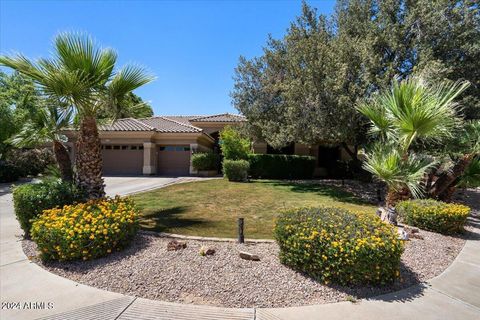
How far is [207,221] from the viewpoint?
778 centimetres

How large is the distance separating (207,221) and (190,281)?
3787 mm

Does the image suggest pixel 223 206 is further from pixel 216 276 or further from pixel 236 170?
pixel 236 170

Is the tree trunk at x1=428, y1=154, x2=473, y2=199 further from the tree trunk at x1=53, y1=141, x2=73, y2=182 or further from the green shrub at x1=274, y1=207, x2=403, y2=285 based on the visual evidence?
the tree trunk at x1=53, y1=141, x2=73, y2=182

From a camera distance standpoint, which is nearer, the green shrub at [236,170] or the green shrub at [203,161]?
the green shrub at [236,170]

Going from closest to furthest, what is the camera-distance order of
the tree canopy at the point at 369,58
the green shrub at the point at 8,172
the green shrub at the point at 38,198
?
the green shrub at the point at 38,198
the tree canopy at the point at 369,58
the green shrub at the point at 8,172

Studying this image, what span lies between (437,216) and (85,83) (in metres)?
8.94

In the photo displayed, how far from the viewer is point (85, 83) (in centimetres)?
575

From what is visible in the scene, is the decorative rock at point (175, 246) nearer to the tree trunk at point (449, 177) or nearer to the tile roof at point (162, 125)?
the tree trunk at point (449, 177)

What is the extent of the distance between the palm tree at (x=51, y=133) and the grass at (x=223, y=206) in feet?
8.44

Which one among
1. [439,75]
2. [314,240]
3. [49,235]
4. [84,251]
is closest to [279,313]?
[314,240]

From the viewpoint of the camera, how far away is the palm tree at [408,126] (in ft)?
20.8

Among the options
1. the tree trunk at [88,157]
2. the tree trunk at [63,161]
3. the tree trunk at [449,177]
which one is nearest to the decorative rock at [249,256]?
the tree trunk at [88,157]

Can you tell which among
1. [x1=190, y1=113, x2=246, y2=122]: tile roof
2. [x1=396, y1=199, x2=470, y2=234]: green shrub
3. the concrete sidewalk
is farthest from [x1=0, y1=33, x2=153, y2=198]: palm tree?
[x1=190, y1=113, x2=246, y2=122]: tile roof

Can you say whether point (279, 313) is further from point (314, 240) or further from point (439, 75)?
point (439, 75)
